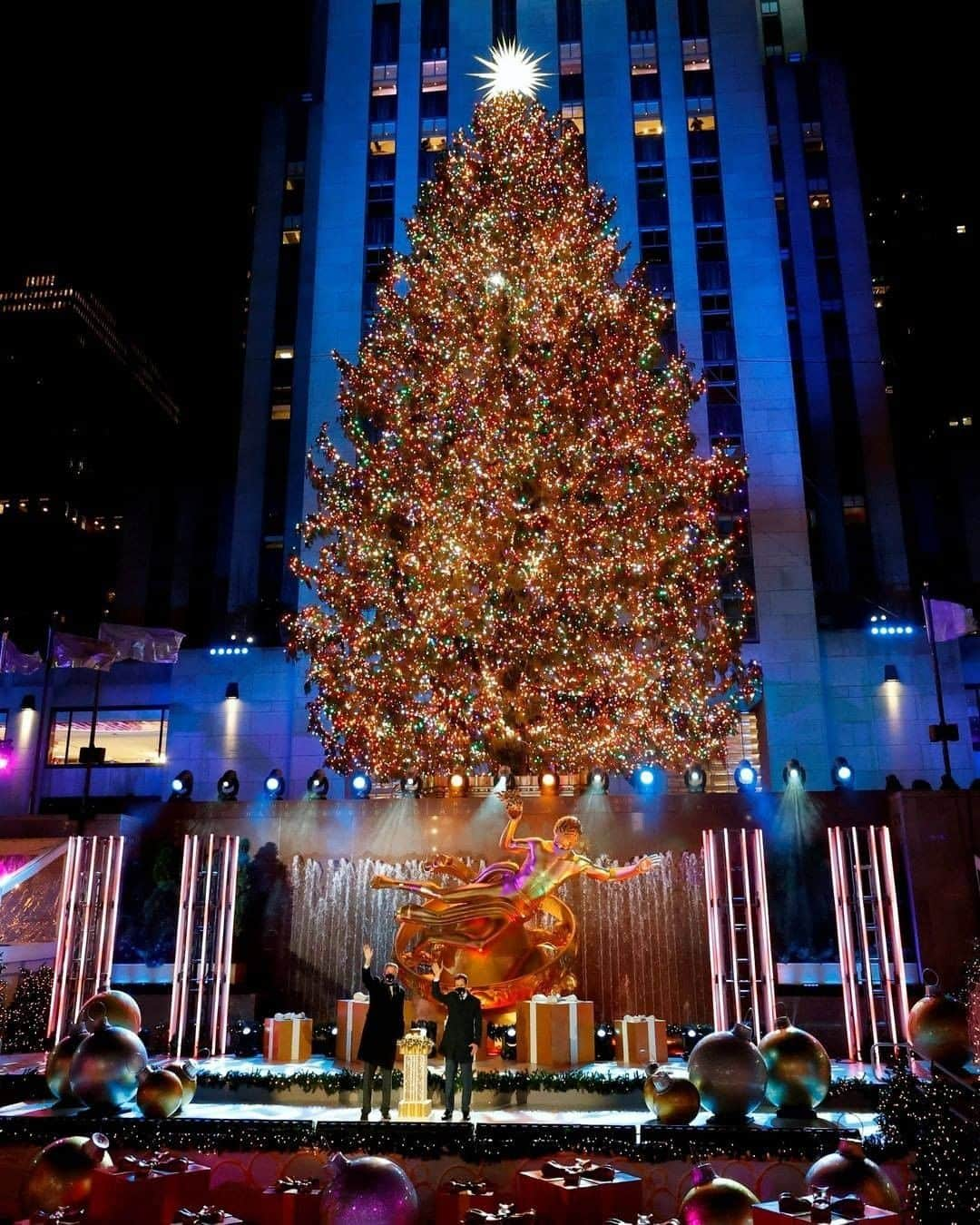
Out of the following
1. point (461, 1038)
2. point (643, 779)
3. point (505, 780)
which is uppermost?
point (643, 779)

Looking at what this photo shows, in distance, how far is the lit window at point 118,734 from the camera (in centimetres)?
2800

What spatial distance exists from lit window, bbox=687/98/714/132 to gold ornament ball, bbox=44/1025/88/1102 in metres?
31.0

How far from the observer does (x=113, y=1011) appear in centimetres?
1162

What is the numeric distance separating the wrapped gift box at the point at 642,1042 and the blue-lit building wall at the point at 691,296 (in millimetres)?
13844

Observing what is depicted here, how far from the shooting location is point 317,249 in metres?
31.3

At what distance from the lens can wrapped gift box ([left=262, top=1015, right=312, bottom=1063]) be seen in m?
13.1

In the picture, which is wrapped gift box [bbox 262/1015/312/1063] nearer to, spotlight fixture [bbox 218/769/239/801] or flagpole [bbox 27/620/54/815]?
spotlight fixture [bbox 218/769/239/801]

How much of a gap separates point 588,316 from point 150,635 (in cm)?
1470

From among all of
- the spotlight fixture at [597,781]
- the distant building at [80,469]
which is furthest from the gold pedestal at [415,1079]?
the distant building at [80,469]

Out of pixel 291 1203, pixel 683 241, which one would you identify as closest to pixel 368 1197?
pixel 291 1203

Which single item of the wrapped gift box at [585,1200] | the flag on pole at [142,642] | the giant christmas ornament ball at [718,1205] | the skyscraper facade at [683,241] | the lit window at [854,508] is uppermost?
the skyscraper facade at [683,241]

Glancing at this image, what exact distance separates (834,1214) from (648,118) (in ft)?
106

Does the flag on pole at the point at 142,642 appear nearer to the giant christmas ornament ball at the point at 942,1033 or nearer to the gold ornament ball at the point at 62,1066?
the gold ornament ball at the point at 62,1066

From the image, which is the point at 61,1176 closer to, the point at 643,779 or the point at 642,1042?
the point at 642,1042
